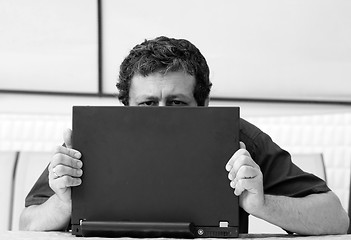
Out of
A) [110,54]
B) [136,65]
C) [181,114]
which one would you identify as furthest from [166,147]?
[110,54]

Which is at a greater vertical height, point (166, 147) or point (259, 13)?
point (259, 13)

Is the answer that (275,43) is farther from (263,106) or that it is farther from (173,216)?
(173,216)

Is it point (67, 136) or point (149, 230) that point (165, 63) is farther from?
point (149, 230)

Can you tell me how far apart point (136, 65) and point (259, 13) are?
1055mm

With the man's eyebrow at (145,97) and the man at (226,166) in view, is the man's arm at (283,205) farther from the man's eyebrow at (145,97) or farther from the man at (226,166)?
the man's eyebrow at (145,97)

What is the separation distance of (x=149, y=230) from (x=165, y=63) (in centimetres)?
49

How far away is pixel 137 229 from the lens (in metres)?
1.35

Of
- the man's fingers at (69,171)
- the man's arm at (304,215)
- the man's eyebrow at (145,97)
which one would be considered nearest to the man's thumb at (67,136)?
the man's fingers at (69,171)

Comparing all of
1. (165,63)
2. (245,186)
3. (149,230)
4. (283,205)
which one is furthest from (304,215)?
(165,63)

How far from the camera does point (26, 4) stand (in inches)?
107

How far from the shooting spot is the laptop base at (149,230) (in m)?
1.33

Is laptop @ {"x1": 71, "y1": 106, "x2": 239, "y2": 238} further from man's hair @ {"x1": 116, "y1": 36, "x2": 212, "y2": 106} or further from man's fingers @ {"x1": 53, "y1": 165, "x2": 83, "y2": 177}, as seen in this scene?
man's hair @ {"x1": 116, "y1": 36, "x2": 212, "y2": 106}

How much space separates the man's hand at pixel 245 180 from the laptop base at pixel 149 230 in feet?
0.26

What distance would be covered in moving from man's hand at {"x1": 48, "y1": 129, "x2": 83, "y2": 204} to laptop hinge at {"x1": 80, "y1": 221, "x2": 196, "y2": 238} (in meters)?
0.08
